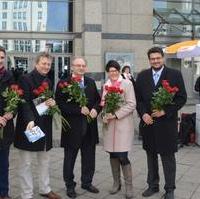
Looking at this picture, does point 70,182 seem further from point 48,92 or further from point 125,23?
point 125,23

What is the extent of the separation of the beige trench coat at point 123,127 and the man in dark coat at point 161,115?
140 millimetres

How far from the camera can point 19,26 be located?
64.5 ft

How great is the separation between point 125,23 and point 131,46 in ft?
3.28

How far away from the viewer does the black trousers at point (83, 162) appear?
6.04 m

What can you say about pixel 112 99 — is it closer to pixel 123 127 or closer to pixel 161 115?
pixel 123 127

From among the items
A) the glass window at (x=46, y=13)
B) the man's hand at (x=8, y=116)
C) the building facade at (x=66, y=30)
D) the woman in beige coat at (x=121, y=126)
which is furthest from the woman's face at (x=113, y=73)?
the glass window at (x=46, y=13)

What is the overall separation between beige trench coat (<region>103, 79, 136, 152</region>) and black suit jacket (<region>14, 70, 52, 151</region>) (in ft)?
2.74

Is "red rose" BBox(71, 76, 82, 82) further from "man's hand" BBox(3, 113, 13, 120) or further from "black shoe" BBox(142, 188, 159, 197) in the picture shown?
"black shoe" BBox(142, 188, 159, 197)

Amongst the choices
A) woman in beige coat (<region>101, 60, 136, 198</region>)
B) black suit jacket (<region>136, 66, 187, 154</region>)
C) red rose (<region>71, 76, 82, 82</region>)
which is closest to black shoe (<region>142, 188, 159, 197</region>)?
woman in beige coat (<region>101, 60, 136, 198</region>)

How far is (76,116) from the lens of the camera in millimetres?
5918

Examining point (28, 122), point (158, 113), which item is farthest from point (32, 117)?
point (158, 113)

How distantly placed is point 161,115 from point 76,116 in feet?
3.55

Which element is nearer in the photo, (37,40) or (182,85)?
(182,85)

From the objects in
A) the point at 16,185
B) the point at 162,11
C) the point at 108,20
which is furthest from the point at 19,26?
the point at 16,185
